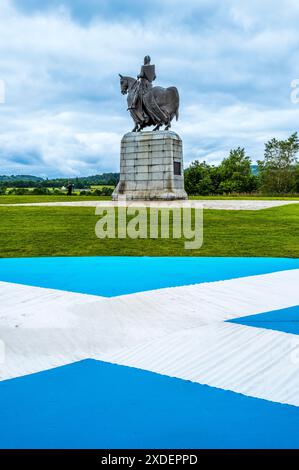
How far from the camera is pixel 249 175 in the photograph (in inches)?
2451

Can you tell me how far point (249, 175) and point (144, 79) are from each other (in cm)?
4311

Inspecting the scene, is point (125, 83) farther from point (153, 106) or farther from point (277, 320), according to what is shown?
point (277, 320)

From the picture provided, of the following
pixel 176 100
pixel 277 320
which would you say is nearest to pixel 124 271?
pixel 277 320

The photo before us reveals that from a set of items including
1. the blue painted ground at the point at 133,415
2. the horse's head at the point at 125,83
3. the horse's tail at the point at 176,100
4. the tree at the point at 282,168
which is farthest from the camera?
the tree at the point at 282,168

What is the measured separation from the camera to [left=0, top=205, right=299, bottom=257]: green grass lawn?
718 centimetres

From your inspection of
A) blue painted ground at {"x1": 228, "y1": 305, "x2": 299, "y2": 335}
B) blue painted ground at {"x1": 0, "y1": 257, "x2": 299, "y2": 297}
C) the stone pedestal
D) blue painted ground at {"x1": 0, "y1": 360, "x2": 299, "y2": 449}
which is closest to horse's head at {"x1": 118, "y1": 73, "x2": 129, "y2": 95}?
the stone pedestal

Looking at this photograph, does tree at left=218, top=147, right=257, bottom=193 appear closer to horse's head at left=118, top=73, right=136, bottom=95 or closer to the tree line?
the tree line

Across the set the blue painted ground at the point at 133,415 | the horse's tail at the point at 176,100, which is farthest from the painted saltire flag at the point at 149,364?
the horse's tail at the point at 176,100

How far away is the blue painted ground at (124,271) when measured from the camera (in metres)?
4.11

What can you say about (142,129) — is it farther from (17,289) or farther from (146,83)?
(17,289)

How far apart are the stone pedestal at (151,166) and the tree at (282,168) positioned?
40.9m

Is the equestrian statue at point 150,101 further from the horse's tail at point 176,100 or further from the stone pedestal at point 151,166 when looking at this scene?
the stone pedestal at point 151,166

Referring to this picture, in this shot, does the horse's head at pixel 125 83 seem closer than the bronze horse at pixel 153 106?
No
